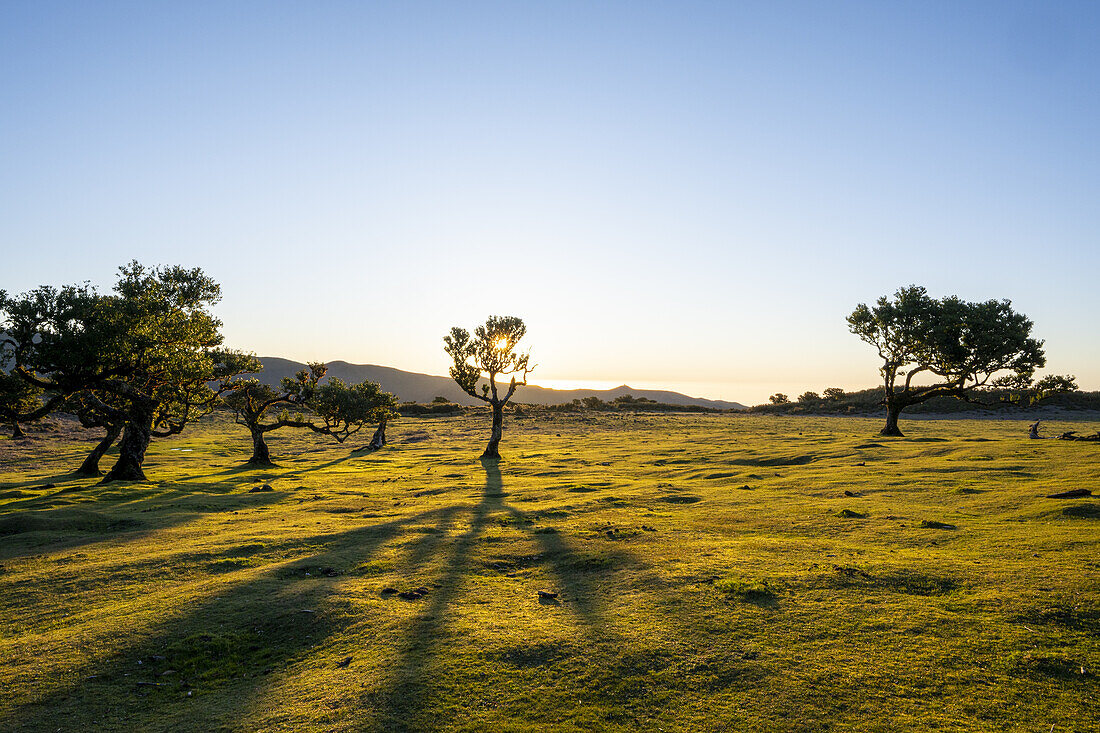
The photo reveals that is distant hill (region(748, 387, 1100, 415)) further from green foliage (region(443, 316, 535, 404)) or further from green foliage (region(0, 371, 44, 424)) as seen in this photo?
green foliage (region(0, 371, 44, 424))

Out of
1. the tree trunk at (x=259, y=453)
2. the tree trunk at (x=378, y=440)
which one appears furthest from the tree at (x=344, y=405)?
the tree trunk at (x=378, y=440)

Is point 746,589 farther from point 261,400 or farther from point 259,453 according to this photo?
point 261,400

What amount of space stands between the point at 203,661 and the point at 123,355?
75.5 feet

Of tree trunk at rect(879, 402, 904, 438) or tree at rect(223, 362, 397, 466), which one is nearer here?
tree at rect(223, 362, 397, 466)

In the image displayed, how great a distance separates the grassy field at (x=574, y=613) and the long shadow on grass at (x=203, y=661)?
42mm

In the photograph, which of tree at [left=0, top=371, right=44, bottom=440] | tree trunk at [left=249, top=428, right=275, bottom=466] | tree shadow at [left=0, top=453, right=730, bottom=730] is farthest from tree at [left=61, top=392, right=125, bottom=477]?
tree shadow at [left=0, top=453, right=730, bottom=730]

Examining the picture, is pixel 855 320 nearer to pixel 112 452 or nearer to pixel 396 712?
pixel 396 712

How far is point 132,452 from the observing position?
31.6m

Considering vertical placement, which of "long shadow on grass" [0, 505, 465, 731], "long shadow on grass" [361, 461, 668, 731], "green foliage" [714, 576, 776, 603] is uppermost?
"green foliage" [714, 576, 776, 603]

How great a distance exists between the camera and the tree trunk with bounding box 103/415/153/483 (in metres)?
31.4

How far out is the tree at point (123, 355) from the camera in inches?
972

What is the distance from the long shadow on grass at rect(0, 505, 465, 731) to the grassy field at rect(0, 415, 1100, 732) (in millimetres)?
42

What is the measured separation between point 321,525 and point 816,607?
1512 centimetres

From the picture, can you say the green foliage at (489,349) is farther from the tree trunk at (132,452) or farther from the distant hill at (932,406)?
the distant hill at (932,406)
